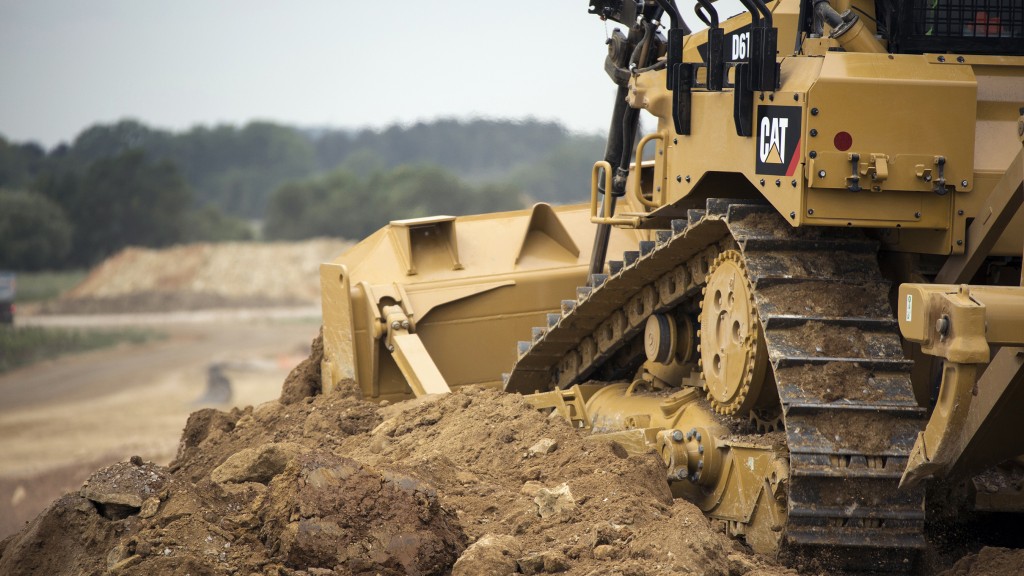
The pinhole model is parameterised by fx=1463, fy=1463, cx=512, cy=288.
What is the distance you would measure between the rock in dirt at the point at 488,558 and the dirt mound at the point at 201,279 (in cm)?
3042

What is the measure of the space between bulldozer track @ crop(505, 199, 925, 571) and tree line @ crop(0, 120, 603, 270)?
31139 millimetres

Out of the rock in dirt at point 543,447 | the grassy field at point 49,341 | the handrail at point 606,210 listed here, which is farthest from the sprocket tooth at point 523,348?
the grassy field at point 49,341

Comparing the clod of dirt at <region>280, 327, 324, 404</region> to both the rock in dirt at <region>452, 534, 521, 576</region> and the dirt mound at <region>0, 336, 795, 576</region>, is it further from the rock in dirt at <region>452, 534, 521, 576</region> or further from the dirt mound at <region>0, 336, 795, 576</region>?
the rock in dirt at <region>452, 534, 521, 576</region>

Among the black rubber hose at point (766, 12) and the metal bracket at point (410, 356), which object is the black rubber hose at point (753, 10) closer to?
the black rubber hose at point (766, 12)

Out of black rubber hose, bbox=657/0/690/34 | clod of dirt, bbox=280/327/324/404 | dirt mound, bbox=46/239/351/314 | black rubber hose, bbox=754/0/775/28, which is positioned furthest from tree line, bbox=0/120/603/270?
black rubber hose, bbox=754/0/775/28

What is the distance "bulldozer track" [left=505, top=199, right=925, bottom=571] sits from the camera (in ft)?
16.2

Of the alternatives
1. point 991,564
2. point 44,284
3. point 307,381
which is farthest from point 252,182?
point 991,564

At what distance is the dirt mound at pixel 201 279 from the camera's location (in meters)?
35.1

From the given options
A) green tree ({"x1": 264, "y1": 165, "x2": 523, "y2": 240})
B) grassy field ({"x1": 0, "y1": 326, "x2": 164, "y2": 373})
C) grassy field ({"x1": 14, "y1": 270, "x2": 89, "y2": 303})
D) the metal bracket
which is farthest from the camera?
green tree ({"x1": 264, "y1": 165, "x2": 523, "y2": 240})

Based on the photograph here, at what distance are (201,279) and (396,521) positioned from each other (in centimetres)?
3391

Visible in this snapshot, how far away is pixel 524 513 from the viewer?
17.8ft

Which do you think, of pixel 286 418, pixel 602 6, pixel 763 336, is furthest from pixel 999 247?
pixel 286 418

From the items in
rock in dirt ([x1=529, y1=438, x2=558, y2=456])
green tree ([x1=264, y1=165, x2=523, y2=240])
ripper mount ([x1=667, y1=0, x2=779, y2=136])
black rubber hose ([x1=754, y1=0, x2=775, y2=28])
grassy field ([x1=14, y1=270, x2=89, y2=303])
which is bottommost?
grassy field ([x1=14, y1=270, x2=89, y2=303])

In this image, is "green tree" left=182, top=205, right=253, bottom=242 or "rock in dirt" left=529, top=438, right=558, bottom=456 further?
"green tree" left=182, top=205, right=253, bottom=242
